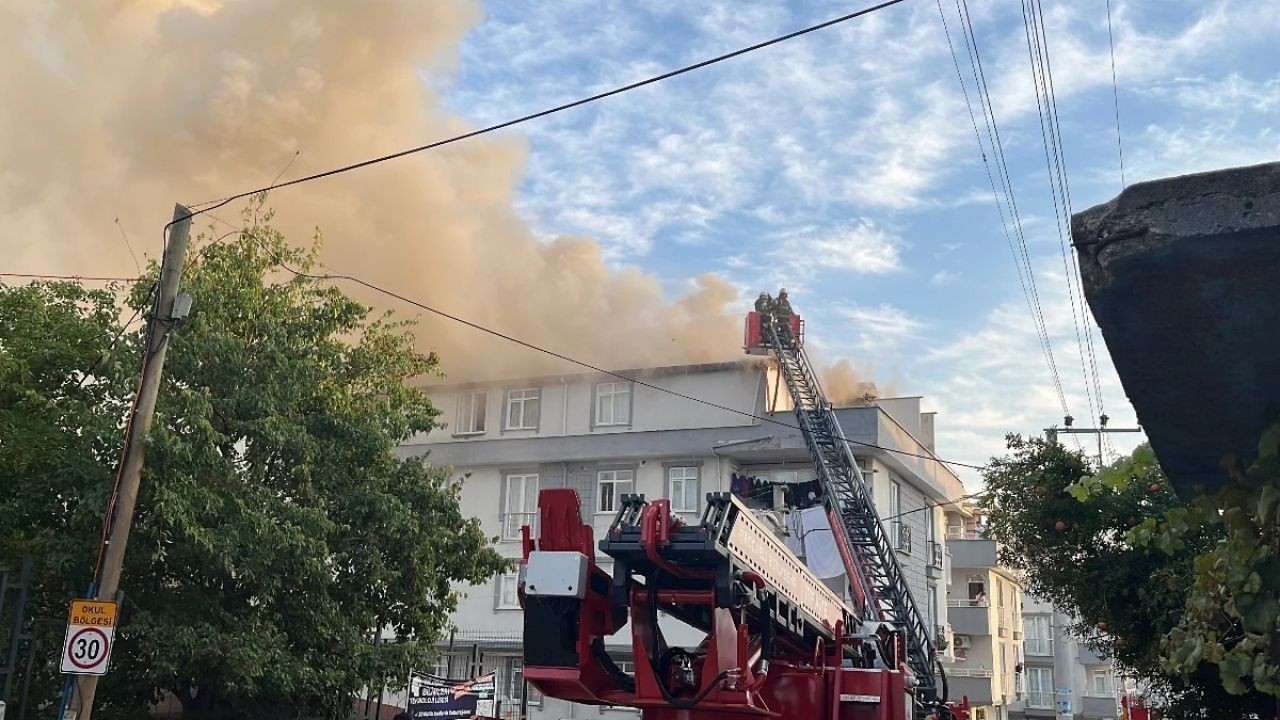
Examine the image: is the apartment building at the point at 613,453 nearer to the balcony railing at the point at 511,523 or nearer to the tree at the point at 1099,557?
the balcony railing at the point at 511,523

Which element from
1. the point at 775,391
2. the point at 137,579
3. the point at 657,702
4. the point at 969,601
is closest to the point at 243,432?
the point at 137,579

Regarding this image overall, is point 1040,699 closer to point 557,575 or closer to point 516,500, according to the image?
point 516,500

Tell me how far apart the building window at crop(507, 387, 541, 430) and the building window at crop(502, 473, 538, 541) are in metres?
1.65

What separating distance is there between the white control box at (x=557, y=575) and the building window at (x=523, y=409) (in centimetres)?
2423

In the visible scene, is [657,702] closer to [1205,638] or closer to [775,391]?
[1205,638]

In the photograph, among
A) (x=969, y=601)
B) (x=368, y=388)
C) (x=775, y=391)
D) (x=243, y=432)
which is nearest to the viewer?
(x=243, y=432)

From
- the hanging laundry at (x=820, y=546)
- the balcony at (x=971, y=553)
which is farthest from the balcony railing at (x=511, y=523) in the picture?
the balcony at (x=971, y=553)

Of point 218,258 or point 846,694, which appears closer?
point 846,694

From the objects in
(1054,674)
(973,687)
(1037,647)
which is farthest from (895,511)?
(1037,647)

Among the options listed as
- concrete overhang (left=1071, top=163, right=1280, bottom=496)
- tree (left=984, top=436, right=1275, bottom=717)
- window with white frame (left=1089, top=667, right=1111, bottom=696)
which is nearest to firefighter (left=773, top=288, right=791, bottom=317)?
tree (left=984, top=436, right=1275, bottom=717)

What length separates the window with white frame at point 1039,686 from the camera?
2134 inches

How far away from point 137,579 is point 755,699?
8527 millimetres

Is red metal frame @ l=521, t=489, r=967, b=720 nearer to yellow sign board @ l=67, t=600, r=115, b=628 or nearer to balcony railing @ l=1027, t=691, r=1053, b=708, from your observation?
yellow sign board @ l=67, t=600, r=115, b=628

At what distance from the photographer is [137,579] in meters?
13.6
